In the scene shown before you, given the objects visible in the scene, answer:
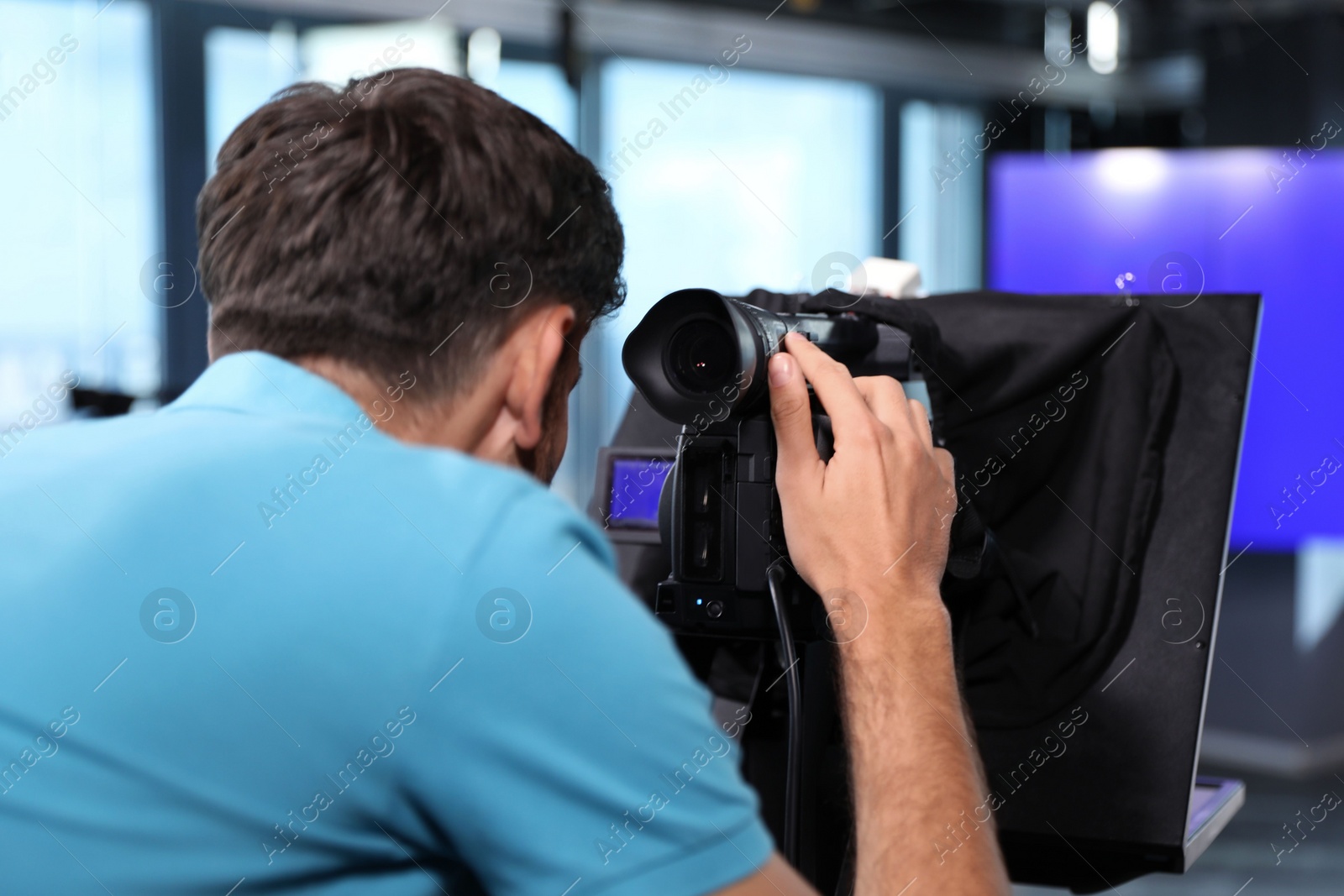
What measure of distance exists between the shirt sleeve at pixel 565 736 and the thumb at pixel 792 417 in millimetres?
410

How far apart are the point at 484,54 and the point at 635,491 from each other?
3935 mm

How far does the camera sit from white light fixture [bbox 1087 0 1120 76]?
5457mm

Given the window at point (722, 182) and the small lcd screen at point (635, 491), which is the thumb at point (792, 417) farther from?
the window at point (722, 182)

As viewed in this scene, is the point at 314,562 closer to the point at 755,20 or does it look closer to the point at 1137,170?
the point at 1137,170

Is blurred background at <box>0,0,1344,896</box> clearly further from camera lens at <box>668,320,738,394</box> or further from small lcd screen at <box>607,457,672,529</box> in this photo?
camera lens at <box>668,320,738,394</box>

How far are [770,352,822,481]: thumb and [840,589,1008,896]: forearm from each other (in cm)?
14

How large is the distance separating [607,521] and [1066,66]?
6.00 m

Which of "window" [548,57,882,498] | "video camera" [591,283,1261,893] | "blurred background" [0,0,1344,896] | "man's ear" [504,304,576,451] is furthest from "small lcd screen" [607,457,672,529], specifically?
"window" [548,57,882,498]

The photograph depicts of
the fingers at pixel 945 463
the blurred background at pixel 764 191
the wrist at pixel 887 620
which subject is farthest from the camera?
the blurred background at pixel 764 191

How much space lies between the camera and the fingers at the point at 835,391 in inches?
39.8

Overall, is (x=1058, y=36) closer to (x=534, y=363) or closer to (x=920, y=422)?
(x=920, y=422)

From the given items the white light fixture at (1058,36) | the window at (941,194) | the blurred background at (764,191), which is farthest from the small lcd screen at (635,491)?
the white light fixture at (1058,36)

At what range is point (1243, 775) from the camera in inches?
174

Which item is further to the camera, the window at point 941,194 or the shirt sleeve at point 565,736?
the window at point 941,194
